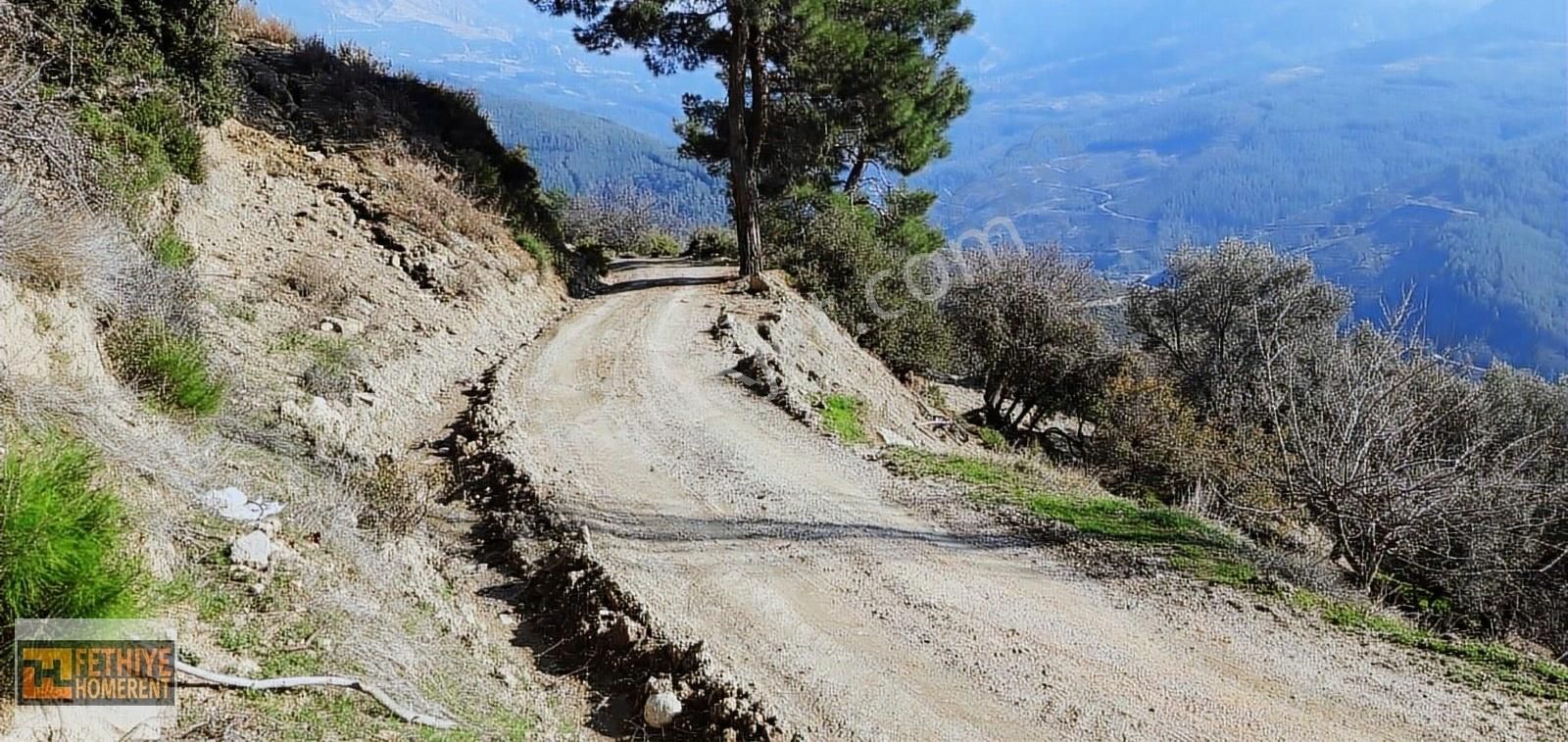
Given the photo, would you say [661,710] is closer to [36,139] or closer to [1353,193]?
[36,139]

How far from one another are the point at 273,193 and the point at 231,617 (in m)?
11.3

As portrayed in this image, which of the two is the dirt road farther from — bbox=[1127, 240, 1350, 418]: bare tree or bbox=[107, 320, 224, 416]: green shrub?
bbox=[1127, 240, 1350, 418]: bare tree

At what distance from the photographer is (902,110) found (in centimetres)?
2297

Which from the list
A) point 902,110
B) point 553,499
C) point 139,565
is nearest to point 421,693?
point 139,565

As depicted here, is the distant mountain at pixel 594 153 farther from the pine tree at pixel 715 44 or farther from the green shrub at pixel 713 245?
the pine tree at pixel 715 44

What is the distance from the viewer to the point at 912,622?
20.9ft

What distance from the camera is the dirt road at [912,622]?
534 cm

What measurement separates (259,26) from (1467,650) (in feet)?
80.7

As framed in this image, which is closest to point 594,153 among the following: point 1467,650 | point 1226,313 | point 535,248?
point 535,248

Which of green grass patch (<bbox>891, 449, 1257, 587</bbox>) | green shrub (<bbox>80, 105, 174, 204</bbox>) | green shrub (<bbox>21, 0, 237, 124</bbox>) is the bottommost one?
green grass patch (<bbox>891, 449, 1257, 587</bbox>)

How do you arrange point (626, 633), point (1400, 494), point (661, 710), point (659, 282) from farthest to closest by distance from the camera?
point (659, 282) < point (1400, 494) < point (626, 633) < point (661, 710)

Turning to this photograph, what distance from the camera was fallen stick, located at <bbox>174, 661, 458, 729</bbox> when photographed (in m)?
3.74

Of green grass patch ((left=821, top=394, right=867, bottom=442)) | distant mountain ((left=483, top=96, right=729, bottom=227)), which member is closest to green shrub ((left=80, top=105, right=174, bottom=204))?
green grass patch ((left=821, top=394, right=867, bottom=442))

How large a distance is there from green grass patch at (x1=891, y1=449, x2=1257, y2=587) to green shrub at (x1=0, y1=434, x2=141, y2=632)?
23.3 ft
